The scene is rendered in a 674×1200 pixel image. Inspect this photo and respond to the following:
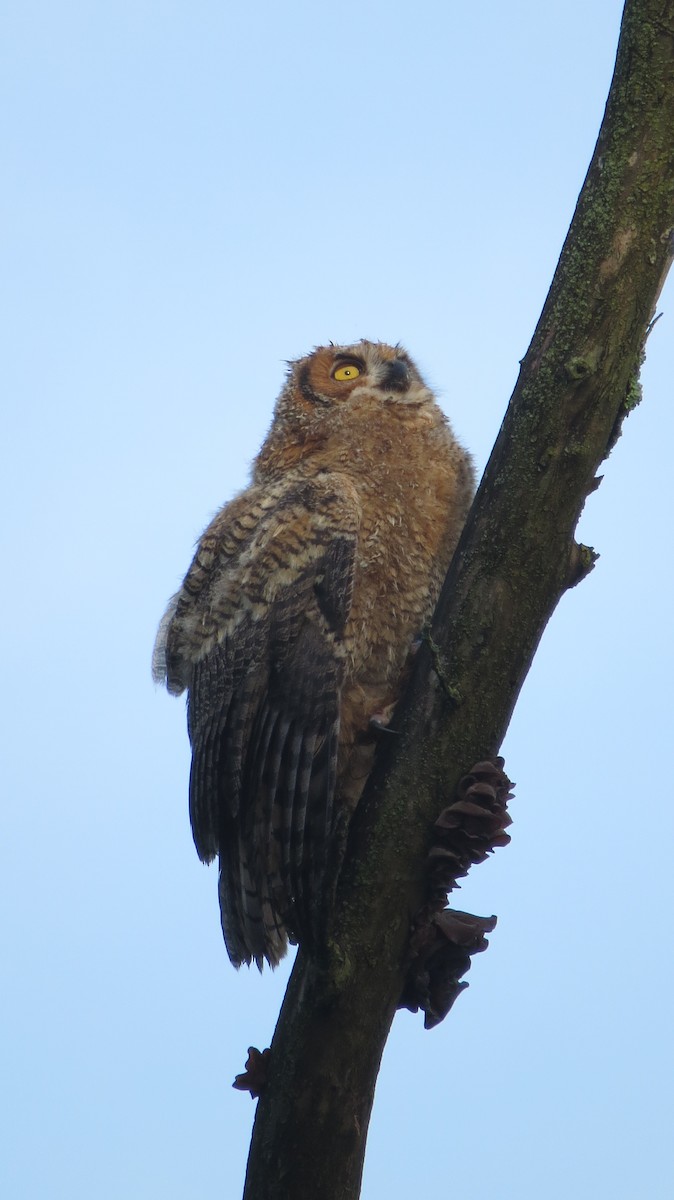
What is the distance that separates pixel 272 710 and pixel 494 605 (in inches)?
34.7

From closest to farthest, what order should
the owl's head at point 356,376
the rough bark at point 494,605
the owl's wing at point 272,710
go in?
the rough bark at point 494,605
the owl's wing at point 272,710
the owl's head at point 356,376

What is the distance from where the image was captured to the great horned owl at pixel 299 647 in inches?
145

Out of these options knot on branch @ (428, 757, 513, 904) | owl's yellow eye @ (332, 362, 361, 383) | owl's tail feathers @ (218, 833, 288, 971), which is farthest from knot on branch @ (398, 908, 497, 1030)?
owl's yellow eye @ (332, 362, 361, 383)

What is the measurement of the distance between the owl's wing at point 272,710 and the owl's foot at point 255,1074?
0.34 meters

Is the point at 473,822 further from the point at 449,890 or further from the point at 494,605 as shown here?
the point at 494,605

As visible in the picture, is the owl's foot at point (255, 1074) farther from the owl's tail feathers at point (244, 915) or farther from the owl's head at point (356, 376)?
the owl's head at point (356, 376)

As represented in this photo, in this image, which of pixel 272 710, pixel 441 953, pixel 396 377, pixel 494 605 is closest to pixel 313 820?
pixel 272 710

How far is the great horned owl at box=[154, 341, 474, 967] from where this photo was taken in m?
3.67

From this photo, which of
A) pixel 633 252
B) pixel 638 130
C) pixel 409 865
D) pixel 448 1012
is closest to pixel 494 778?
pixel 409 865

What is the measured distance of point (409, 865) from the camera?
3.33 meters

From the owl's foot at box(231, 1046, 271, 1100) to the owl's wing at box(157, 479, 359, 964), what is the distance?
13.4 inches

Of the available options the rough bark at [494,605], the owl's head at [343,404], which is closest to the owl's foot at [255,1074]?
the rough bark at [494,605]

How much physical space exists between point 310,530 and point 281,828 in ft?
3.10

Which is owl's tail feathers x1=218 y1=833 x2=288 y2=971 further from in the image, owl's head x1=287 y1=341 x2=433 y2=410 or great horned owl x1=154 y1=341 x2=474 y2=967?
owl's head x1=287 y1=341 x2=433 y2=410
